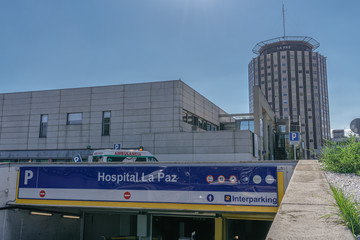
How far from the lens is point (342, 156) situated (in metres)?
8.73

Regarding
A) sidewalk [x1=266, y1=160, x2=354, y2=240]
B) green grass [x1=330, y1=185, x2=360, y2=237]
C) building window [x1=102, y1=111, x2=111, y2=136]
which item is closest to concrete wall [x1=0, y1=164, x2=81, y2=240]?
sidewalk [x1=266, y1=160, x2=354, y2=240]

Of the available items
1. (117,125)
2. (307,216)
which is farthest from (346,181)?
(117,125)

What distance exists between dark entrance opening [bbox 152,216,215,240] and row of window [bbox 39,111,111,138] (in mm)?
19396

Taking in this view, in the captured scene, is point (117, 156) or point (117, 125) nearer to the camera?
point (117, 156)

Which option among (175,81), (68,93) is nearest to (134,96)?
(175,81)

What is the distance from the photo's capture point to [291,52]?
11331 centimetres

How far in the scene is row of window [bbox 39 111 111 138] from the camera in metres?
32.9

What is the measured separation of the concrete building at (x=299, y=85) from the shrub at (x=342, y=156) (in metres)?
107

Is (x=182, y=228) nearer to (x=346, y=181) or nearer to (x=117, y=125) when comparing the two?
(x=346, y=181)

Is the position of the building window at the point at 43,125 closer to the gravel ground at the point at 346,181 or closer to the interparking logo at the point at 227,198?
the interparking logo at the point at 227,198

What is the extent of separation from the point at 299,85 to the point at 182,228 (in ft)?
353

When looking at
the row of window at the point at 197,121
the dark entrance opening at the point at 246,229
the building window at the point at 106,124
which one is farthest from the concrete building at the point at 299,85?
the dark entrance opening at the point at 246,229

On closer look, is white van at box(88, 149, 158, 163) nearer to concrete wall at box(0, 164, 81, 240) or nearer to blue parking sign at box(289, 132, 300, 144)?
concrete wall at box(0, 164, 81, 240)

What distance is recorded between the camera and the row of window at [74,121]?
32.9 metres
